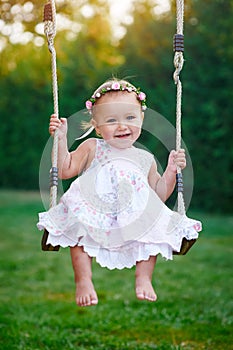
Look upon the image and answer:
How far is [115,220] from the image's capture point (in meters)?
3.31

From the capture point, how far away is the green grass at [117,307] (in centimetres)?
495

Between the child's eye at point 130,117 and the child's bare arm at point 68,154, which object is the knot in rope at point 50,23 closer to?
the child's bare arm at point 68,154

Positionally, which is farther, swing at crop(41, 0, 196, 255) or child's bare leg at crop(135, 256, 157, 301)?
swing at crop(41, 0, 196, 255)

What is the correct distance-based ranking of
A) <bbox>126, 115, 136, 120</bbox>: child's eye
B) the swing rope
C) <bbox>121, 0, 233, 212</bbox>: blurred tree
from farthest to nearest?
<bbox>121, 0, 233, 212</bbox>: blurred tree, <bbox>126, 115, 136, 120</bbox>: child's eye, the swing rope

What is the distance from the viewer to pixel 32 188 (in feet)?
64.7

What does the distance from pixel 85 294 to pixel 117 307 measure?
3013 mm

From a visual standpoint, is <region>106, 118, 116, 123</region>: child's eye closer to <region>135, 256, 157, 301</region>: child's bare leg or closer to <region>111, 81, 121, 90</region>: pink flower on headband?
<region>111, 81, 121, 90</region>: pink flower on headband

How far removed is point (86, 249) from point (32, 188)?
16677 millimetres

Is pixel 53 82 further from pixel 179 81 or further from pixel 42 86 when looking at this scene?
pixel 42 86

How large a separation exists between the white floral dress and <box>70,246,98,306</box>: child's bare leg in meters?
0.04

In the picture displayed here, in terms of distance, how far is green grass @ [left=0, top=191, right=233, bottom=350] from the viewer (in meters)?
4.95

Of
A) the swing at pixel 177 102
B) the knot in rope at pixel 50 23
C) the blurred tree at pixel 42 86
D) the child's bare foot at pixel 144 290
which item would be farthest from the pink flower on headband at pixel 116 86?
the blurred tree at pixel 42 86

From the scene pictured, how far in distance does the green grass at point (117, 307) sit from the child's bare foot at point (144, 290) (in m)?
1.56

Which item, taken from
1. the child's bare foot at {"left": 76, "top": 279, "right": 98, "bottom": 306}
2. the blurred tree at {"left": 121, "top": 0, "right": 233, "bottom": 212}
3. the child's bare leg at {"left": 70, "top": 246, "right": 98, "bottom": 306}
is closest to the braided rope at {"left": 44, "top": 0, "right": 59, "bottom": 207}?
the child's bare leg at {"left": 70, "top": 246, "right": 98, "bottom": 306}
